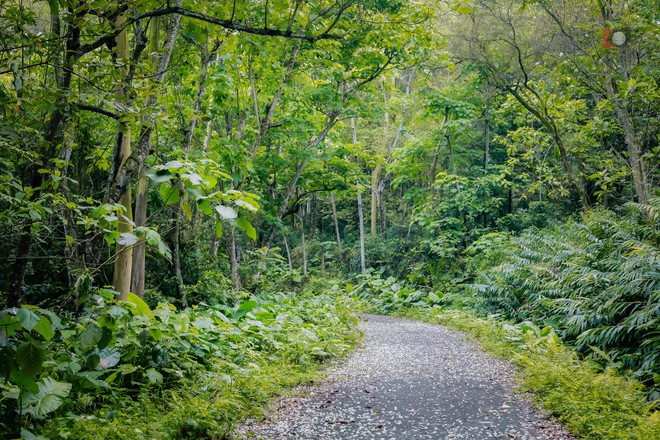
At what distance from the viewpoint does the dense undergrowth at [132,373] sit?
2611mm

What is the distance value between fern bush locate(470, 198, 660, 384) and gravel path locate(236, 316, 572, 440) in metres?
1.62

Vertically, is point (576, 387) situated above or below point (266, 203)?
below

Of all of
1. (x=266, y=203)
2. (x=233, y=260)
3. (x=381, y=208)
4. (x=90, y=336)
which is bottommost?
(x=233, y=260)

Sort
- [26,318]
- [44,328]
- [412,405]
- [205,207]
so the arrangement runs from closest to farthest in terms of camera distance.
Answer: [26,318] → [44,328] → [205,207] → [412,405]

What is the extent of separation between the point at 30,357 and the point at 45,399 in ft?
3.86

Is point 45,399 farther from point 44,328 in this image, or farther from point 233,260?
point 233,260

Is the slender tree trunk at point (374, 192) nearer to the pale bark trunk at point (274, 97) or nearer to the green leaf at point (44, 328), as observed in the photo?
the pale bark trunk at point (274, 97)

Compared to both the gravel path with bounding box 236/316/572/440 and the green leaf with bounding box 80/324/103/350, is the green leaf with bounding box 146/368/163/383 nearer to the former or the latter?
the gravel path with bounding box 236/316/572/440

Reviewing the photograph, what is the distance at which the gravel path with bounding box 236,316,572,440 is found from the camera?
3.87m

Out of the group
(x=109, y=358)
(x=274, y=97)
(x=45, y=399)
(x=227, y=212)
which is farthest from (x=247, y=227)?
(x=274, y=97)

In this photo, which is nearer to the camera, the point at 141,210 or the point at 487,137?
the point at 141,210

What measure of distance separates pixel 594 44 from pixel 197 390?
32.0 feet

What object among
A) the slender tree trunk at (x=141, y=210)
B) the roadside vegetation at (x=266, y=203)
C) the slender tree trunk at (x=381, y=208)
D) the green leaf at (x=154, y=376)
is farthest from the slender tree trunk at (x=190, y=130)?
the slender tree trunk at (x=381, y=208)

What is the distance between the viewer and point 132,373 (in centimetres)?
420
